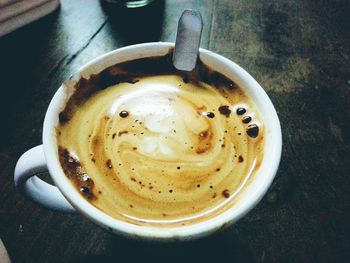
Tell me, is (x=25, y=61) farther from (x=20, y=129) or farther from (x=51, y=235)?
(x=51, y=235)

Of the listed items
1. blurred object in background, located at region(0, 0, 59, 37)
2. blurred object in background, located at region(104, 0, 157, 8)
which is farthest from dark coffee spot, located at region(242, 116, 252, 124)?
blurred object in background, located at region(0, 0, 59, 37)

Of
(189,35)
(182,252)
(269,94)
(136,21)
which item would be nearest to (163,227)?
(182,252)

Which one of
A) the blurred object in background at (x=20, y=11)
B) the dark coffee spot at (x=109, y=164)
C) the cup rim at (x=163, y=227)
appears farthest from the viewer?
the blurred object in background at (x=20, y=11)

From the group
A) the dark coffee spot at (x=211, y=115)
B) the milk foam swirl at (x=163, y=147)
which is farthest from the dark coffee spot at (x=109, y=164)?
the dark coffee spot at (x=211, y=115)

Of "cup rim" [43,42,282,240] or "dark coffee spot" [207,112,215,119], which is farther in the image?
"dark coffee spot" [207,112,215,119]

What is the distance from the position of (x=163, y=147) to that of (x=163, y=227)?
0.53 ft

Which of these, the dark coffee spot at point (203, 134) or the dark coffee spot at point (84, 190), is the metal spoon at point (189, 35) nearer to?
the dark coffee spot at point (203, 134)

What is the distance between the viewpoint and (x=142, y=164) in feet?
2.06

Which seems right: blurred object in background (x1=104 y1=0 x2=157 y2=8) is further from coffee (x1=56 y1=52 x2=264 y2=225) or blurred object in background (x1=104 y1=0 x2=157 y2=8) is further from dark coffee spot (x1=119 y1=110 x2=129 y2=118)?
dark coffee spot (x1=119 y1=110 x2=129 y2=118)

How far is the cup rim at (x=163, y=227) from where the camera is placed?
1.65 feet

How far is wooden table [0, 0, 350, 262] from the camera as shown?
684 millimetres

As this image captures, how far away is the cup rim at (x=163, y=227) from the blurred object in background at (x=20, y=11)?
448 mm

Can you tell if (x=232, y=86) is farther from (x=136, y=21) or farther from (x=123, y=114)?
(x=136, y=21)

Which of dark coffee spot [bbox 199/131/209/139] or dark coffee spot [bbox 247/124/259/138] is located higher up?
dark coffee spot [bbox 247/124/259/138]
